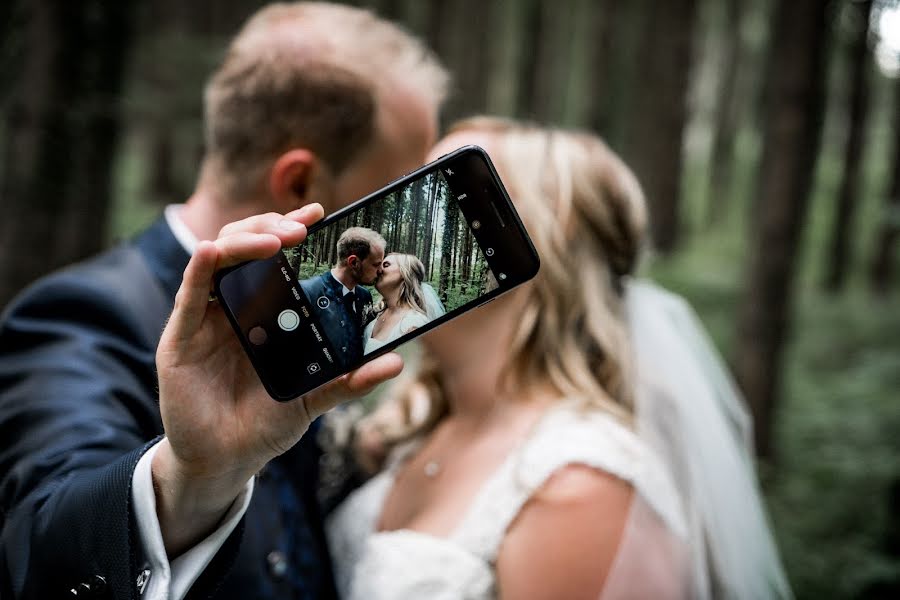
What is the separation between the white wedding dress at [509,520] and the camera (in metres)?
2.09

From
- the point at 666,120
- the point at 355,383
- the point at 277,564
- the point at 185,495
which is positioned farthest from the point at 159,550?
the point at 666,120

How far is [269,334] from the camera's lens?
50.5 inches

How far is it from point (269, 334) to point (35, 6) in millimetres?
3185

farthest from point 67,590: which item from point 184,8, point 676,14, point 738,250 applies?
point 738,250

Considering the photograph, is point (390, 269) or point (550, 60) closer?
point (390, 269)

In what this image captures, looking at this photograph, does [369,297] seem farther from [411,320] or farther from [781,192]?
[781,192]

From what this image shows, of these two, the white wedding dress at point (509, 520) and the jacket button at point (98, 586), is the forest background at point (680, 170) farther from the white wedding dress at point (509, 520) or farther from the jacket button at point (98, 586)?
the jacket button at point (98, 586)

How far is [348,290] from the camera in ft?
4.35

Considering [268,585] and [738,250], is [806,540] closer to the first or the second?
[268,585]

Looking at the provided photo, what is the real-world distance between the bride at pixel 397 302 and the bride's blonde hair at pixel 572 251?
111cm

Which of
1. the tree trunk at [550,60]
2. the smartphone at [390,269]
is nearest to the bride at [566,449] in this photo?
the smartphone at [390,269]

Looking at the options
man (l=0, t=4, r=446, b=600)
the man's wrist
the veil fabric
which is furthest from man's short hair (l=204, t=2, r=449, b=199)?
the veil fabric

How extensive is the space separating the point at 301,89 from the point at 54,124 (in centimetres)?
233

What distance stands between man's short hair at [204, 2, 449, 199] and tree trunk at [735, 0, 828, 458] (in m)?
4.55
